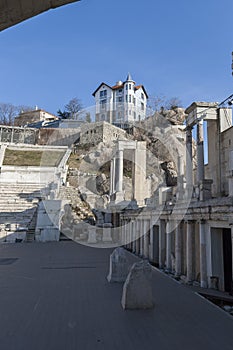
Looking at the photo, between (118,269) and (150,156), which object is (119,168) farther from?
(150,156)

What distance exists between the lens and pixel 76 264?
10875 millimetres

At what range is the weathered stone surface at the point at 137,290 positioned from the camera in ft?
18.2

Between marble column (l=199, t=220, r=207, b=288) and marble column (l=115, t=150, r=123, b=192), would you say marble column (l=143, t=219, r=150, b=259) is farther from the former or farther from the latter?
marble column (l=115, t=150, r=123, b=192)

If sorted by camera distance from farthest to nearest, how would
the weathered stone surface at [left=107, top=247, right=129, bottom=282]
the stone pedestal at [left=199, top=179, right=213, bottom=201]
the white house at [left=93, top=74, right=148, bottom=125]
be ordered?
the white house at [left=93, top=74, right=148, bottom=125], the stone pedestal at [left=199, top=179, right=213, bottom=201], the weathered stone surface at [left=107, top=247, right=129, bottom=282]

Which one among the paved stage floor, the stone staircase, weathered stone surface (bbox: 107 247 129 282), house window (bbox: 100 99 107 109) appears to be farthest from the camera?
house window (bbox: 100 99 107 109)

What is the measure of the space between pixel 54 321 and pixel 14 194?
2172 centimetres

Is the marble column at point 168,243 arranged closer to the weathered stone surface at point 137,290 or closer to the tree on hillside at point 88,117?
the weathered stone surface at point 137,290

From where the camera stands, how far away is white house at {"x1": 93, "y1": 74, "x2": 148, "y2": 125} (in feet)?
212

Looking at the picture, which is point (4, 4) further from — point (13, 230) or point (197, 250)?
point (13, 230)

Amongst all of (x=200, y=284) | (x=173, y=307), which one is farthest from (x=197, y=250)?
(x=173, y=307)

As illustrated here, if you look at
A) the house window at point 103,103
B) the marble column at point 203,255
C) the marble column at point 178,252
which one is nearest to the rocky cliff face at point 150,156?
the house window at point 103,103

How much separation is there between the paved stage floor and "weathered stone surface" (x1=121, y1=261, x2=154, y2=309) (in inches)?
6.4

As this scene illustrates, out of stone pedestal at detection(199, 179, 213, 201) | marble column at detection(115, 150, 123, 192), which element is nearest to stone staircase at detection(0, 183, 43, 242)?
marble column at detection(115, 150, 123, 192)

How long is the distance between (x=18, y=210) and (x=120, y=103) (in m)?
49.3
